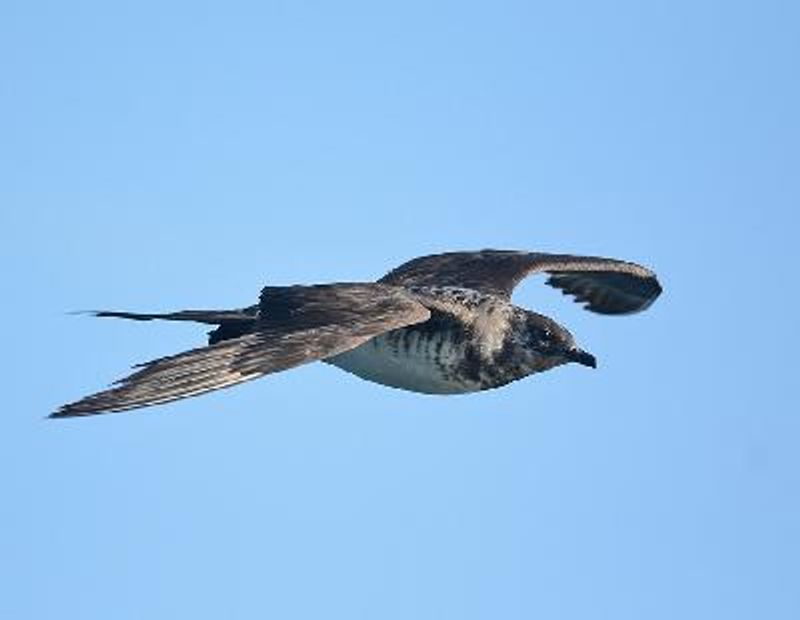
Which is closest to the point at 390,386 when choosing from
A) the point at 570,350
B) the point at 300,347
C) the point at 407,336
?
the point at 407,336

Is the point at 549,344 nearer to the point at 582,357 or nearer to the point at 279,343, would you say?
the point at 582,357

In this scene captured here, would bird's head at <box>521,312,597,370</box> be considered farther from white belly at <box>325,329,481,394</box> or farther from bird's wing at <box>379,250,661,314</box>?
bird's wing at <box>379,250,661,314</box>

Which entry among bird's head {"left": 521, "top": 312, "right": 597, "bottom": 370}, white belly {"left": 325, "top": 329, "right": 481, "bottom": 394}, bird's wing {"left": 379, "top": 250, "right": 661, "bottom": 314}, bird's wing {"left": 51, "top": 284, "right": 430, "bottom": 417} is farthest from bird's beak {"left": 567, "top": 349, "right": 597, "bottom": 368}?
bird's wing {"left": 51, "top": 284, "right": 430, "bottom": 417}

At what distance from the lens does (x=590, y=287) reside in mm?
19438

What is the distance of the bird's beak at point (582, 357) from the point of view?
15.6 meters

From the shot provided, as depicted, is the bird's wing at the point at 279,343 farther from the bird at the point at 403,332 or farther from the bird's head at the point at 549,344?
the bird's head at the point at 549,344

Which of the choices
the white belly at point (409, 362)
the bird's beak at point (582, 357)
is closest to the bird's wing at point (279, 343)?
the white belly at point (409, 362)

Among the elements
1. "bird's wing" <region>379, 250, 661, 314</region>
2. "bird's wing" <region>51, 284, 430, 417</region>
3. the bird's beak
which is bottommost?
"bird's wing" <region>51, 284, 430, 417</region>

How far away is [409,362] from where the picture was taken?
14.7 metres

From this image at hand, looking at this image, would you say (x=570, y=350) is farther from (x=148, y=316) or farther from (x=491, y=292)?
(x=148, y=316)

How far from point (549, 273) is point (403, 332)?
372 cm

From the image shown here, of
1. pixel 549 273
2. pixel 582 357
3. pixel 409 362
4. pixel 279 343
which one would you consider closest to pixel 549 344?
pixel 582 357

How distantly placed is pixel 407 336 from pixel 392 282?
2.96m

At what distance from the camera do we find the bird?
11828mm
